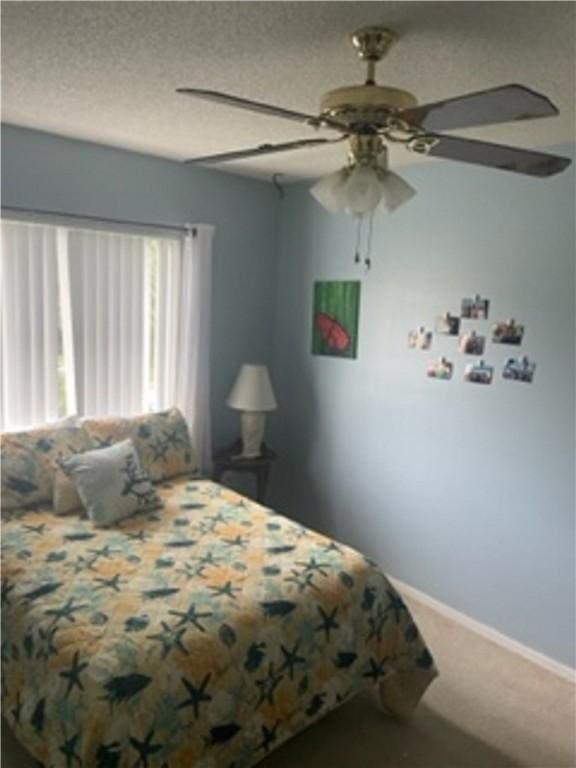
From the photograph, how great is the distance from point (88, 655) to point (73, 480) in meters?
1.08

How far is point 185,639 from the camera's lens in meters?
1.77

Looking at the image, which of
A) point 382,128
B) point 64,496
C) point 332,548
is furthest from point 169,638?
point 382,128

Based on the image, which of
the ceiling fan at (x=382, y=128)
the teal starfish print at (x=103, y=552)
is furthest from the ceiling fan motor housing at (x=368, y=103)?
the teal starfish print at (x=103, y=552)

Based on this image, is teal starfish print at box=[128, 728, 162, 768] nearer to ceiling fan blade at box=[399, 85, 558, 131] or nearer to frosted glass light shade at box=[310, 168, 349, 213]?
frosted glass light shade at box=[310, 168, 349, 213]

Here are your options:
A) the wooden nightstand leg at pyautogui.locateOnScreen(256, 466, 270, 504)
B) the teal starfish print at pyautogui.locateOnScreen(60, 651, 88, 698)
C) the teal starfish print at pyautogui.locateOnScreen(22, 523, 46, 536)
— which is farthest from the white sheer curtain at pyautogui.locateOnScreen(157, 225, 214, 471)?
the teal starfish print at pyautogui.locateOnScreen(60, 651, 88, 698)

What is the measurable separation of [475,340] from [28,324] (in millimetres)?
2248

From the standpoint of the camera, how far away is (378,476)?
342cm

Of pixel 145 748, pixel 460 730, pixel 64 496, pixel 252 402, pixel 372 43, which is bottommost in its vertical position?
pixel 460 730

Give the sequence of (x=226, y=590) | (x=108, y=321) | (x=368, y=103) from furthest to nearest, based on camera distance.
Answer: (x=108, y=321) < (x=226, y=590) < (x=368, y=103)

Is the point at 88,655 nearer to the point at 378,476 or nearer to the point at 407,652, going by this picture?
the point at 407,652

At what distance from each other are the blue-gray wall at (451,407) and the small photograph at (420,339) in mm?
39

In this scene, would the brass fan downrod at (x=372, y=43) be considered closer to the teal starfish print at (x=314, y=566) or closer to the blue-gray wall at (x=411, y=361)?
the blue-gray wall at (x=411, y=361)

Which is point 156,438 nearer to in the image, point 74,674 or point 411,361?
point 411,361

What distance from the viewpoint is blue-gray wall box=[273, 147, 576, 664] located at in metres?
2.64
